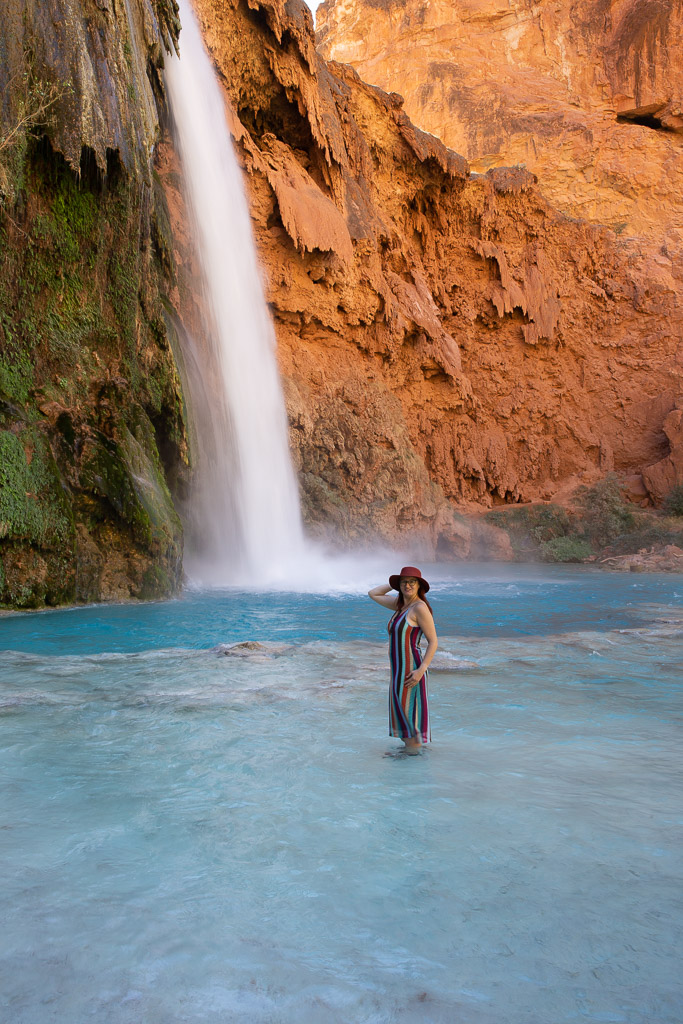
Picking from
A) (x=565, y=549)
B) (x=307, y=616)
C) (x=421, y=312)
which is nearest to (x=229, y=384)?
(x=307, y=616)

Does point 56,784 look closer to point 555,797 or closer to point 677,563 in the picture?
point 555,797

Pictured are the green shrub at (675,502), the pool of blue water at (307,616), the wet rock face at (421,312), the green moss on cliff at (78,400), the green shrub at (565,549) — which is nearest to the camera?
the pool of blue water at (307,616)

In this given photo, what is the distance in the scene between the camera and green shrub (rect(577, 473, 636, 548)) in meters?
23.9

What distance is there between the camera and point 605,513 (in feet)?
80.0

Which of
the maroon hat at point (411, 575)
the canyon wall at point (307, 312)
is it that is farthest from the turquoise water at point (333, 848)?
the canyon wall at point (307, 312)

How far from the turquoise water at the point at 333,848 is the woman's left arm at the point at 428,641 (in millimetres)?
446

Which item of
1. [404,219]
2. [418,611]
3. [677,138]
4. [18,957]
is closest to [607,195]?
[677,138]

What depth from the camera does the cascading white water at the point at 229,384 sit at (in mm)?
15688

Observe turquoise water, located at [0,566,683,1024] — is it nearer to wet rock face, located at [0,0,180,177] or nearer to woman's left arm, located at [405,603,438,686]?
woman's left arm, located at [405,603,438,686]

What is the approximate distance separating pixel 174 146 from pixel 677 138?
23.5m

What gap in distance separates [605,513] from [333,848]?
23.3 m

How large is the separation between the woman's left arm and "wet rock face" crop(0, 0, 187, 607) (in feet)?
24.1

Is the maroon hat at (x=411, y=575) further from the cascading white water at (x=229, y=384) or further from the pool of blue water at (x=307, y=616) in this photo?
the cascading white water at (x=229, y=384)

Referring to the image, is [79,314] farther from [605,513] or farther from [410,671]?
[605,513]
